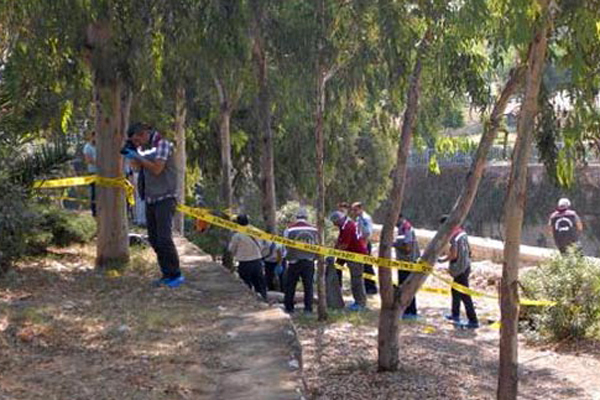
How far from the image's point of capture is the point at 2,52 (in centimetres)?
1273

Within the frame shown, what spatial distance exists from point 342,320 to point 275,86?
4806 mm

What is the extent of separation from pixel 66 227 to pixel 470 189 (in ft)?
16.7

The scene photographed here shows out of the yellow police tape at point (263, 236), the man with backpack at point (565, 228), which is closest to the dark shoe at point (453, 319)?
the yellow police tape at point (263, 236)

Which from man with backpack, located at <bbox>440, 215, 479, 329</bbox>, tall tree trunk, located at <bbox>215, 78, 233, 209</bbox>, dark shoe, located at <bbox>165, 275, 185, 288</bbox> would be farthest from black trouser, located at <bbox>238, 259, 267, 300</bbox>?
tall tree trunk, located at <bbox>215, 78, 233, 209</bbox>

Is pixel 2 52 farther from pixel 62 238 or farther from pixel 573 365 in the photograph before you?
pixel 573 365

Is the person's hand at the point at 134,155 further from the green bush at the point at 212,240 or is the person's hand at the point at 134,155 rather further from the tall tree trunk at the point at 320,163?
the green bush at the point at 212,240

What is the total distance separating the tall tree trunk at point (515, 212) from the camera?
7.31m

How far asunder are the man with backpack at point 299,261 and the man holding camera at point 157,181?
12.7 feet

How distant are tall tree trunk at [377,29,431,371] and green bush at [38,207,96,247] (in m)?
4.05

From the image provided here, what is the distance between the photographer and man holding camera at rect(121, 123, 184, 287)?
9.10 m

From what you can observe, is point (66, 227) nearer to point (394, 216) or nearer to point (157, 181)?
point (157, 181)

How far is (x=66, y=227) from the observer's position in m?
11.9

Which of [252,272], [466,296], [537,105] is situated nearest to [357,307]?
[466,296]

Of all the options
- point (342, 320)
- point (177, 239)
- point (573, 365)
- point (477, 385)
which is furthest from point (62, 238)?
point (573, 365)
